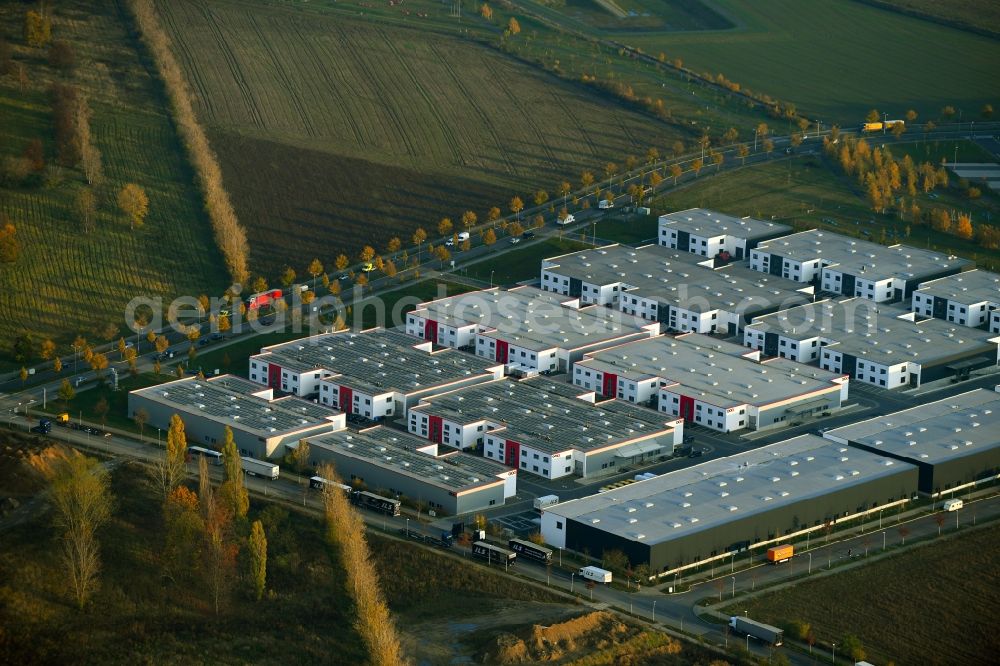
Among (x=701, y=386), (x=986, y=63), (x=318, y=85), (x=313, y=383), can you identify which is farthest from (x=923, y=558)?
(x=986, y=63)

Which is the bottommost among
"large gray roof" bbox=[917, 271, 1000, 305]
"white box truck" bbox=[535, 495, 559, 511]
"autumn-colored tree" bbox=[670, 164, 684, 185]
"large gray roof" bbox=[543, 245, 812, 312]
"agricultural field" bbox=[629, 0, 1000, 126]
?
"white box truck" bbox=[535, 495, 559, 511]

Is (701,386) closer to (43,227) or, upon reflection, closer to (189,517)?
(189,517)

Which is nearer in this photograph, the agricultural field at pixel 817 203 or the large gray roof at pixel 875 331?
the large gray roof at pixel 875 331

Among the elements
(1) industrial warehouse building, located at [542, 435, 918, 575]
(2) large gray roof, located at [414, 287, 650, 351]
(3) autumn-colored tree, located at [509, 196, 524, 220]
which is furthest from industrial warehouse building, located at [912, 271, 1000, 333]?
(3) autumn-colored tree, located at [509, 196, 524, 220]

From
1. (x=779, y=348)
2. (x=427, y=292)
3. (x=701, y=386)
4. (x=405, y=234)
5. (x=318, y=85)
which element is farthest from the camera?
(x=318, y=85)

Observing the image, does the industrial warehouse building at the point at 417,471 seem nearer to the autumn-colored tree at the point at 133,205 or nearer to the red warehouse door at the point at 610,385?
the red warehouse door at the point at 610,385

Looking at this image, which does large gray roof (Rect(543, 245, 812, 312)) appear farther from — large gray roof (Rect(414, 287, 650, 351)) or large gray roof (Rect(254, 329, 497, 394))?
large gray roof (Rect(254, 329, 497, 394))

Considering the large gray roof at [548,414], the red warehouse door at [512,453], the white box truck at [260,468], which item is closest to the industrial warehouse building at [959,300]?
the large gray roof at [548,414]
